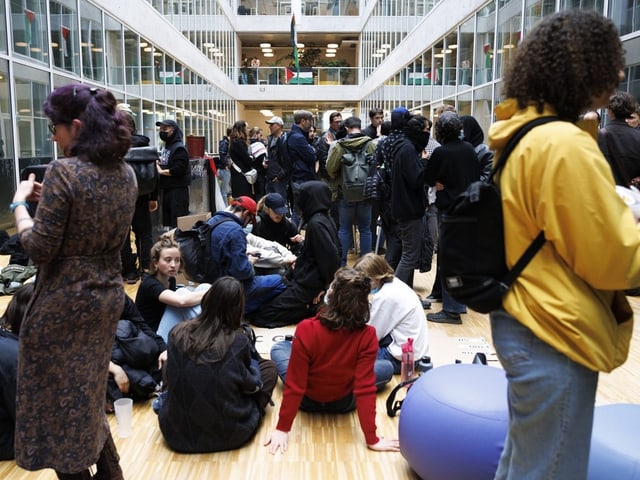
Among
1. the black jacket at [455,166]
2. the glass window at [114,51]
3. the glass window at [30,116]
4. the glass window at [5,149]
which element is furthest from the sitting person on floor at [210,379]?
the glass window at [114,51]

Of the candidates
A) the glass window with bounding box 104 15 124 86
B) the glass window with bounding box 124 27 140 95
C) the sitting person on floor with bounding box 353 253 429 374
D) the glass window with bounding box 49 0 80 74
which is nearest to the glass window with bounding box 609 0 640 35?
the sitting person on floor with bounding box 353 253 429 374

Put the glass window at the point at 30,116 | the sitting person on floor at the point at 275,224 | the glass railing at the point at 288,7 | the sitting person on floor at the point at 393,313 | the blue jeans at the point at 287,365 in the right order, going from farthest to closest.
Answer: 1. the glass railing at the point at 288,7
2. the glass window at the point at 30,116
3. the sitting person on floor at the point at 275,224
4. the sitting person on floor at the point at 393,313
5. the blue jeans at the point at 287,365

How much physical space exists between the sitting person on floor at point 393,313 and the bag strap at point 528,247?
275 cm

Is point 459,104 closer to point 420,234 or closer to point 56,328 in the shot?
point 420,234

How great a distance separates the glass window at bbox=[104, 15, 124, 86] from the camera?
1180 centimetres

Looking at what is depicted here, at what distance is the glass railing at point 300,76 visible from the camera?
33062 millimetres

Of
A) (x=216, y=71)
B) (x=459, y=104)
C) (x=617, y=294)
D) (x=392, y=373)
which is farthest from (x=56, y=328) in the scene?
(x=216, y=71)

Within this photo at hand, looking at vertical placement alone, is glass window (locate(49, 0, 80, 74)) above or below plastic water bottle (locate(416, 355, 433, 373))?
above

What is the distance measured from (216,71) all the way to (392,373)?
79.5ft

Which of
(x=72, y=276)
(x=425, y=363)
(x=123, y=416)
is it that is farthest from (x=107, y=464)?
(x=425, y=363)

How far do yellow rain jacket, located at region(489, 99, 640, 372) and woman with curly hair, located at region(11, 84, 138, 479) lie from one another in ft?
4.37

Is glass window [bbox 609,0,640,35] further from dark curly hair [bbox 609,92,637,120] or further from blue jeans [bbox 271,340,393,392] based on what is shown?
blue jeans [bbox 271,340,393,392]

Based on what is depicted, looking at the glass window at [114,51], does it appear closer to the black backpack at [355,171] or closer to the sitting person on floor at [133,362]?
the black backpack at [355,171]

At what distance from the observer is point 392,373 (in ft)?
14.3
